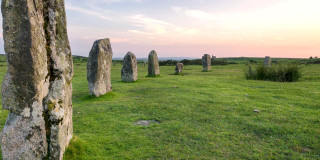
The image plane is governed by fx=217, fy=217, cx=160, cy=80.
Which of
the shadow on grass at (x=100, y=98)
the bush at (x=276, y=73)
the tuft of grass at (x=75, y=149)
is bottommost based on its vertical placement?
the tuft of grass at (x=75, y=149)

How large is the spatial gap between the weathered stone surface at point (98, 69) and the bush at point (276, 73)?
12973mm

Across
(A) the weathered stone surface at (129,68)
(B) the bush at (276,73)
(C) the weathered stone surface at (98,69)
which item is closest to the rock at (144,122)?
(C) the weathered stone surface at (98,69)

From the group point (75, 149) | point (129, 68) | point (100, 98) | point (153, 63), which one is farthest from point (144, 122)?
point (153, 63)

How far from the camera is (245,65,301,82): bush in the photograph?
17.3 meters

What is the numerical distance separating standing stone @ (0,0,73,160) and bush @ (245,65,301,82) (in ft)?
57.1

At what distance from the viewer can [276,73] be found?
58.2 feet

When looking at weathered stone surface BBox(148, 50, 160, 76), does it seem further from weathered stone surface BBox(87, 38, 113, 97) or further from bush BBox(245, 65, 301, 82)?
weathered stone surface BBox(87, 38, 113, 97)

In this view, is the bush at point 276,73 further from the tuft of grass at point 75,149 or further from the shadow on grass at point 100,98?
the tuft of grass at point 75,149

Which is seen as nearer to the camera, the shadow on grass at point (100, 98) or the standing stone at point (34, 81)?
the standing stone at point (34, 81)

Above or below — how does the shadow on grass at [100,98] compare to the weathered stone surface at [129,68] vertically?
below

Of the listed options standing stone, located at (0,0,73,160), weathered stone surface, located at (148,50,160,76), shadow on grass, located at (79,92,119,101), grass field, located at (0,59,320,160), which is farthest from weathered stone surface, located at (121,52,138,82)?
standing stone, located at (0,0,73,160)

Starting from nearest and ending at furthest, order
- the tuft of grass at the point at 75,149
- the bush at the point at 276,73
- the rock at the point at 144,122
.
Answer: the tuft of grass at the point at 75,149 → the rock at the point at 144,122 → the bush at the point at 276,73

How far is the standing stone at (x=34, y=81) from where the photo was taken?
3.86 metres

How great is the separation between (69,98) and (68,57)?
3.28 ft
